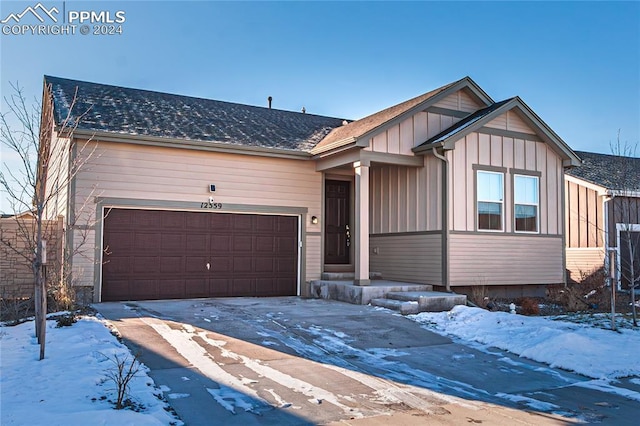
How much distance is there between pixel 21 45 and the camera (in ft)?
36.6

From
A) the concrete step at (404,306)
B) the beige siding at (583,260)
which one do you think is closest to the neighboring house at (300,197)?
the concrete step at (404,306)

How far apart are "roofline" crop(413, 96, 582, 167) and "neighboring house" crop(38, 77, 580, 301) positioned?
0.12 ft

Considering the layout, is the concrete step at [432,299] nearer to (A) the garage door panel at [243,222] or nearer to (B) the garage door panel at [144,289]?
(A) the garage door panel at [243,222]

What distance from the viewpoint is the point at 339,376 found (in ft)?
21.1

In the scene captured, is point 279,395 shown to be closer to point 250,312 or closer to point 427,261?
point 250,312

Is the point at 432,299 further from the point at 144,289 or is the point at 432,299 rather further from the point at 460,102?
the point at 144,289

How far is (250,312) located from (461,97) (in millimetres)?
8068

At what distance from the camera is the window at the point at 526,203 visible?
44.9 ft

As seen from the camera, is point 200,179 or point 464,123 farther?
point 464,123

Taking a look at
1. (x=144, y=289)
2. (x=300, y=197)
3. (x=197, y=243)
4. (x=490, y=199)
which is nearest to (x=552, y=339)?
(x=490, y=199)

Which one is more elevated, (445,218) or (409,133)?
(409,133)

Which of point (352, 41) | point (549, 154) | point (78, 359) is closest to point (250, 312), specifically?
point (78, 359)

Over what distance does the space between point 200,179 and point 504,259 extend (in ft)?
25.2

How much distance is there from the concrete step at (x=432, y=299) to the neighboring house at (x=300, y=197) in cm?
94
